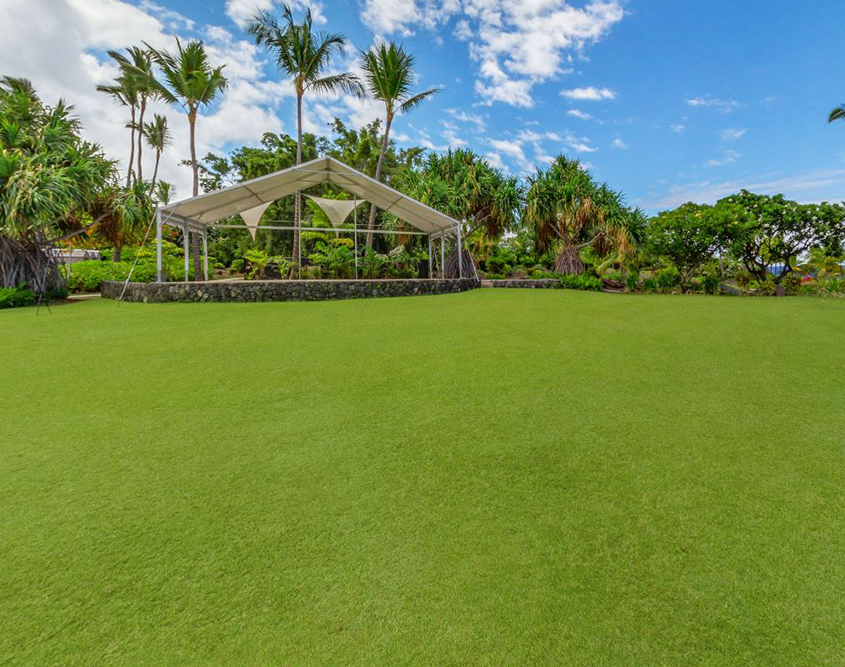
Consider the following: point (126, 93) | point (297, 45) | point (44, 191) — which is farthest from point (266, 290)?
point (126, 93)

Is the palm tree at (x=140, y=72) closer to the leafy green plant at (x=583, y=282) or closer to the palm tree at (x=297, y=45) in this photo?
the palm tree at (x=297, y=45)

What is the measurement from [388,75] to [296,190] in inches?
310

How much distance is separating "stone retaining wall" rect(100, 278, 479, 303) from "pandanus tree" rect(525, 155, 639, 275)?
7607mm

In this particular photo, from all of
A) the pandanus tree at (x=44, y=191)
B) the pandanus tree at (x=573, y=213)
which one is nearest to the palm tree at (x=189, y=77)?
the pandanus tree at (x=44, y=191)

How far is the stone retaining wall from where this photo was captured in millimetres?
10469

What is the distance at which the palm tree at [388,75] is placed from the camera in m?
17.3

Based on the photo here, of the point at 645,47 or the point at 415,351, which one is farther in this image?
the point at 645,47

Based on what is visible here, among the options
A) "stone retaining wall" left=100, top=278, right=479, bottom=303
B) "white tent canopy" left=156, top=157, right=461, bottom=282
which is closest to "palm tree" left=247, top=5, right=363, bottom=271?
"white tent canopy" left=156, top=157, right=461, bottom=282

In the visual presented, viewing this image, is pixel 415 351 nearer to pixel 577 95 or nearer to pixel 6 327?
pixel 6 327

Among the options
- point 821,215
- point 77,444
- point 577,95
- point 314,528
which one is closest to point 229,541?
point 314,528

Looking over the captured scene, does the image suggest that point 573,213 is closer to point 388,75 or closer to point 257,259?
point 388,75

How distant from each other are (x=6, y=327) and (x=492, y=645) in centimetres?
905

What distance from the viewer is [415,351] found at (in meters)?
4.79

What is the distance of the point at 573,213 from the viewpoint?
17.1 meters
